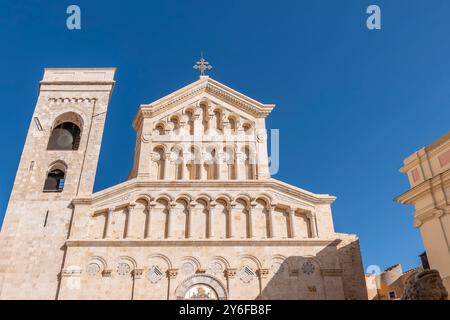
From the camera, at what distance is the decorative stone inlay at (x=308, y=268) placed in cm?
1886

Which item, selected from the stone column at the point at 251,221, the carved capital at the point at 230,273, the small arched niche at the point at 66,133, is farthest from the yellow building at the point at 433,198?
the small arched niche at the point at 66,133

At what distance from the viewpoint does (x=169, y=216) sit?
66.2 feet

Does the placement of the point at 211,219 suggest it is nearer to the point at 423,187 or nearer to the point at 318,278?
the point at 318,278

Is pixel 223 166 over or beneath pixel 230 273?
over

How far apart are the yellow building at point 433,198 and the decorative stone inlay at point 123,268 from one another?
1304 cm

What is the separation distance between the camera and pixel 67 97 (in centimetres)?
2512

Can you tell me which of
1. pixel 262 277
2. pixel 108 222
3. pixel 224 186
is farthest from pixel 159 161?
pixel 262 277

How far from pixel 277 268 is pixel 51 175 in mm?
14463

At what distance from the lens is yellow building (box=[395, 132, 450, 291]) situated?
47.9 feet

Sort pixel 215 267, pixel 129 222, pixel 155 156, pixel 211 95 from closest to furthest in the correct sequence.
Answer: pixel 215 267, pixel 129 222, pixel 155 156, pixel 211 95
